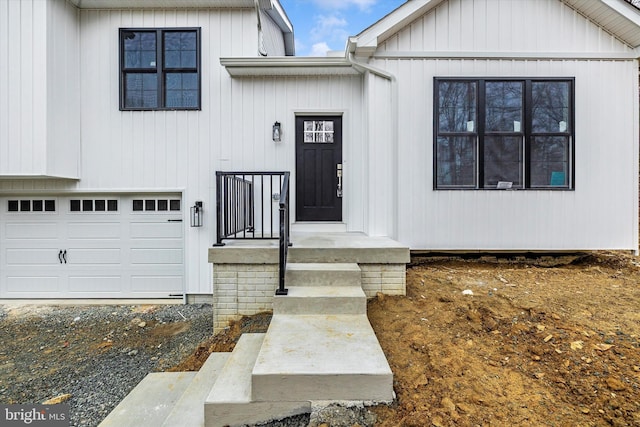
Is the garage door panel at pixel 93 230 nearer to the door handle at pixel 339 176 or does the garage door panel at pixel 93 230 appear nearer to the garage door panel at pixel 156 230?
the garage door panel at pixel 156 230

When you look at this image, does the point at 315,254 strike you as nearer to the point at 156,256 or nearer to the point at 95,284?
the point at 156,256

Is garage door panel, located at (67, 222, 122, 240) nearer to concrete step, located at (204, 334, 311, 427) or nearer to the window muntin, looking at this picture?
the window muntin

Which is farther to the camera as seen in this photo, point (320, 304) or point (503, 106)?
point (503, 106)

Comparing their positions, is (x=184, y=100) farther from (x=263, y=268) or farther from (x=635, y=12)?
(x=635, y=12)

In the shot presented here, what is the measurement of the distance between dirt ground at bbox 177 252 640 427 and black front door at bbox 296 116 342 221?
1.84m

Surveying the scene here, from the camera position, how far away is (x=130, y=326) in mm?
4402

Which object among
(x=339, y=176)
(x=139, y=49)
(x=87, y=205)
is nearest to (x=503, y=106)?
(x=339, y=176)

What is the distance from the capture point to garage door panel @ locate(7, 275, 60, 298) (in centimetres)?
523

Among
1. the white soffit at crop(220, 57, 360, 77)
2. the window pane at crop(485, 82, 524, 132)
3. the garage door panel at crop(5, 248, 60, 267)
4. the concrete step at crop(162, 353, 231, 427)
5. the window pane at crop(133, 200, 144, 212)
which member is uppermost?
the white soffit at crop(220, 57, 360, 77)

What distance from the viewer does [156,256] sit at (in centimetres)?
525

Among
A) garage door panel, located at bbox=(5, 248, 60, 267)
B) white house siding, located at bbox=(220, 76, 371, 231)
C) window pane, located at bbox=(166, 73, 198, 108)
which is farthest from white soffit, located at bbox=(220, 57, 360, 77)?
garage door panel, located at bbox=(5, 248, 60, 267)

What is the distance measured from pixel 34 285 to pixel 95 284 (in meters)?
1.02

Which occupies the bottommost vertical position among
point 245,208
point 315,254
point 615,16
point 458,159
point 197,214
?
point 315,254

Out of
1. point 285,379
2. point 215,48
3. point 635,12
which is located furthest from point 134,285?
point 635,12
